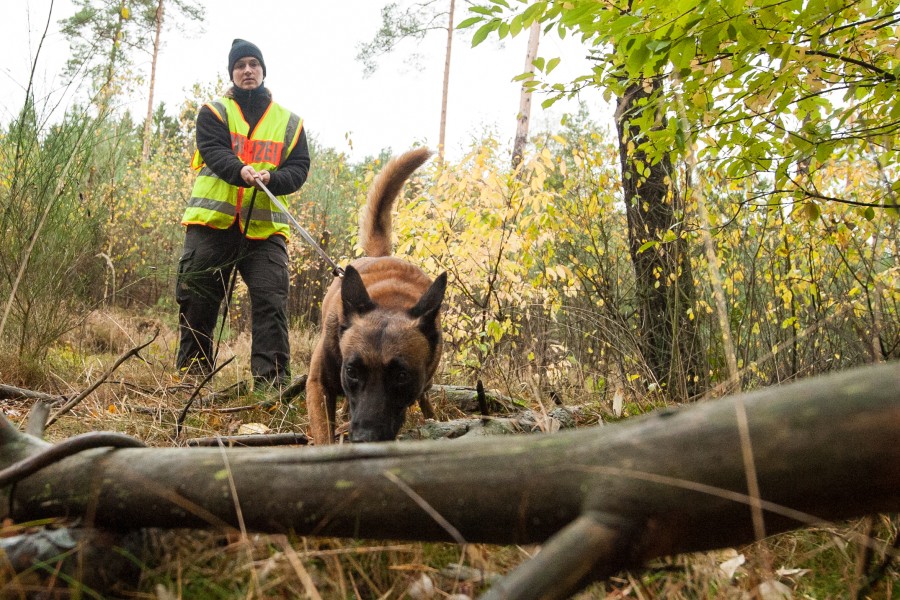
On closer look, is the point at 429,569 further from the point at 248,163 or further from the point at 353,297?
the point at 248,163

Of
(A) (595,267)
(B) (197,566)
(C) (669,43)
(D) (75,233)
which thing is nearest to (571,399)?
→ (A) (595,267)

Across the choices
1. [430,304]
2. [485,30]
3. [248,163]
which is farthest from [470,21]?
[248,163]

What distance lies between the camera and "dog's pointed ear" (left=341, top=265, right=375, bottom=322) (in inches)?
145

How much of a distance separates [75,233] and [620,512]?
5.82m

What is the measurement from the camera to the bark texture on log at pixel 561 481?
2.99 ft

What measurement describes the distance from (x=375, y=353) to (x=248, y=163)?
313 centimetres

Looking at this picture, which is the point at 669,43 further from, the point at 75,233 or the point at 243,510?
the point at 75,233

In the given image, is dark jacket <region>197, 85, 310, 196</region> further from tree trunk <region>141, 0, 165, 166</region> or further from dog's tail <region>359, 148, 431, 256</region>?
tree trunk <region>141, 0, 165, 166</region>

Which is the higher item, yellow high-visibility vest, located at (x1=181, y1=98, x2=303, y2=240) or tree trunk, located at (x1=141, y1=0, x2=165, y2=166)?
tree trunk, located at (x1=141, y1=0, x2=165, y2=166)

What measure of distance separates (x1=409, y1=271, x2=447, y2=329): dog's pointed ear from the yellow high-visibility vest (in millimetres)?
2206

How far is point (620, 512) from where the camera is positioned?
1005 mm

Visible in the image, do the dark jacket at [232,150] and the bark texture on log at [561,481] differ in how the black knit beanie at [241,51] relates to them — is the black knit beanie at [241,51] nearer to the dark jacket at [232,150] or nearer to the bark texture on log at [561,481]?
the dark jacket at [232,150]

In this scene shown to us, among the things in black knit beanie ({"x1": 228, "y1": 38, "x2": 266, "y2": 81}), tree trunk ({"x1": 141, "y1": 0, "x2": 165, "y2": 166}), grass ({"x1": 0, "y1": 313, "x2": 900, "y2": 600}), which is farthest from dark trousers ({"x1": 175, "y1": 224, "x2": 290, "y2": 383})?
tree trunk ({"x1": 141, "y1": 0, "x2": 165, "y2": 166})

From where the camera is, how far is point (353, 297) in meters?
3.76
